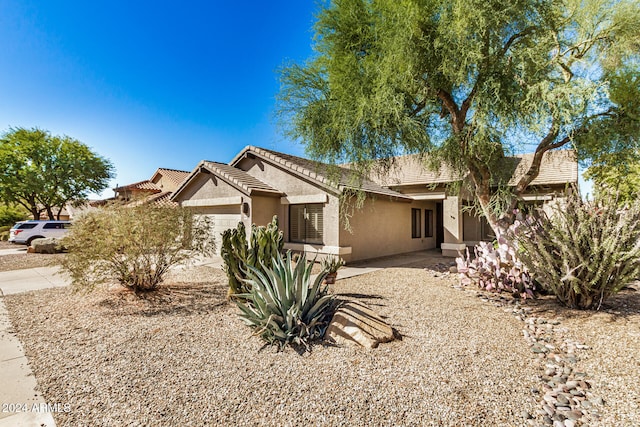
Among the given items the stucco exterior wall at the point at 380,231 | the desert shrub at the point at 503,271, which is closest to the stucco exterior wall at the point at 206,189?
the stucco exterior wall at the point at 380,231

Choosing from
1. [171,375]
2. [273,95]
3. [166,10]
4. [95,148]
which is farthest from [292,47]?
[95,148]

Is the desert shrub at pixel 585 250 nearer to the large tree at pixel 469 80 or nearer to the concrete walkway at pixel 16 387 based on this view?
the large tree at pixel 469 80

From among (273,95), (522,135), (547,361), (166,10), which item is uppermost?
(166,10)

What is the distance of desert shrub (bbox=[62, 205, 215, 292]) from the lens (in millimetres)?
6566

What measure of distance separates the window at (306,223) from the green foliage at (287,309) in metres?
7.44

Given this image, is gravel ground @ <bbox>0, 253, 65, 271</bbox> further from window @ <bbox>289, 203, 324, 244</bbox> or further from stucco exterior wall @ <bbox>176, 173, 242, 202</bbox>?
window @ <bbox>289, 203, 324, 244</bbox>

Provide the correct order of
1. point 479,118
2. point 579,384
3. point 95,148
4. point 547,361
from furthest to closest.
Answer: point 95,148 < point 479,118 < point 547,361 < point 579,384

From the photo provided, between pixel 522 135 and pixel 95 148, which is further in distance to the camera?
pixel 95 148

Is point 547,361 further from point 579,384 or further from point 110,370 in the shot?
point 110,370

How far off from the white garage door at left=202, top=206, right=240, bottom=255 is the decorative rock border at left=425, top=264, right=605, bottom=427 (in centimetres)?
1153

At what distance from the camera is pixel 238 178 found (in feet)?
44.2

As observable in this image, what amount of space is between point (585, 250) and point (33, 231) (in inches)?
1071

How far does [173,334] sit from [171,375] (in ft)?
4.92

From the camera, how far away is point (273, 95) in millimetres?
10688
